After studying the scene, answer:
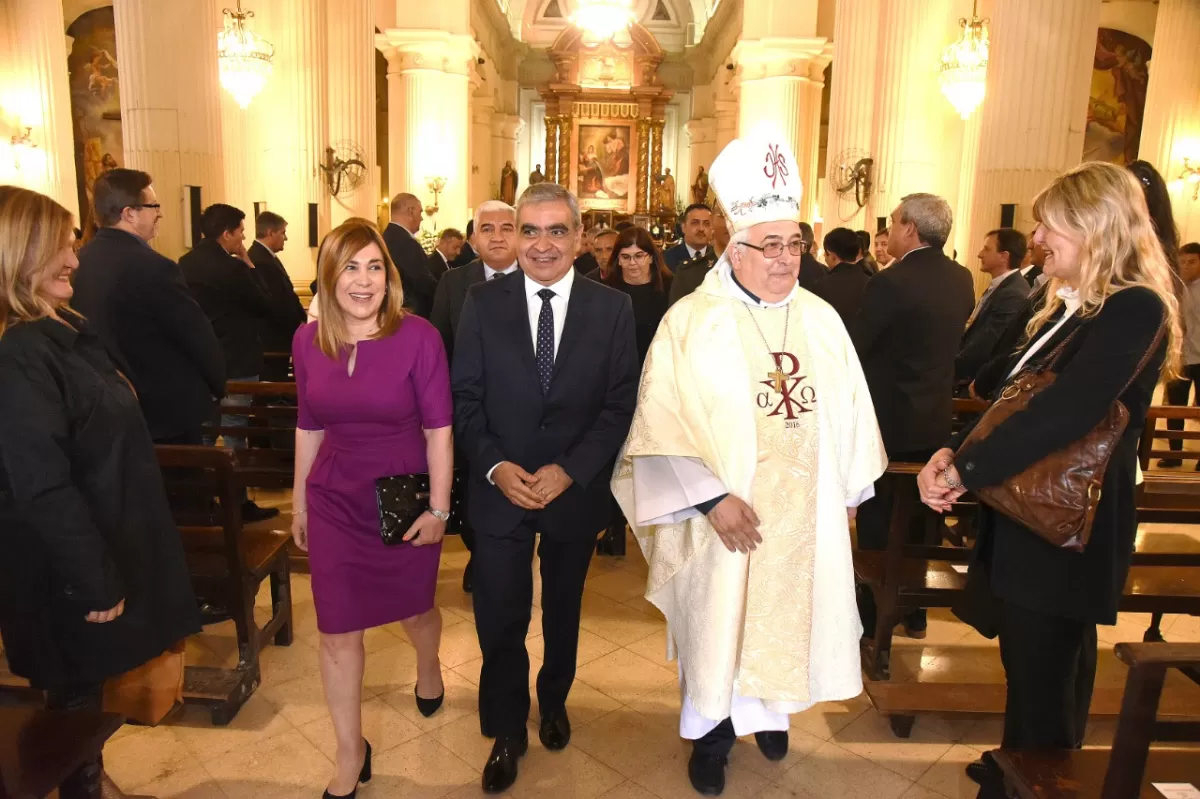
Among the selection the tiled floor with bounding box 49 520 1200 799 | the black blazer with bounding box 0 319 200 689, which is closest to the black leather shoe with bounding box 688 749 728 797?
the tiled floor with bounding box 49 520 1200 799

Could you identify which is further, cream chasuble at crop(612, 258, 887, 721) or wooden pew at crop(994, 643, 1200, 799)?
cream chasuble at crop(612, 258, 887, 721)

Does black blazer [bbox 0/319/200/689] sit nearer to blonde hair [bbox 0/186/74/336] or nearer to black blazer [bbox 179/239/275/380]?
blonde hair [bbox 0/186/74/336]

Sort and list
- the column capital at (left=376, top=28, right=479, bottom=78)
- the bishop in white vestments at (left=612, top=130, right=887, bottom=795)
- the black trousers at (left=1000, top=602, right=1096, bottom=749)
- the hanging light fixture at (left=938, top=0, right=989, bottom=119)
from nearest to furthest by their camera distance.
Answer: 1. the black trousers at (left=1000, top=602, right=1096, bottom=749)
2. the bishop in white vestments at (left=612, top=130, right=887, bottom=795)
3. the hanging light fixture at (left=938, top=0, right=989, bottom=119)
4. the column capital at (left=376, top=28, right=479, bottom=78)

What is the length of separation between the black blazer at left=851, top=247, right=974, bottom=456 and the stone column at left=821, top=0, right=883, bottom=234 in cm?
817

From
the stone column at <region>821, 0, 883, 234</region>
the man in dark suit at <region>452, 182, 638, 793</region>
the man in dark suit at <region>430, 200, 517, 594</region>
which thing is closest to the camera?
the man in dark suit at <region>452, 182, 638, 793</region>

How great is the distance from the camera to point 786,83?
49.4 feet

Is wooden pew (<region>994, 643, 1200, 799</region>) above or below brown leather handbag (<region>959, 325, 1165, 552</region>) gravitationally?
below

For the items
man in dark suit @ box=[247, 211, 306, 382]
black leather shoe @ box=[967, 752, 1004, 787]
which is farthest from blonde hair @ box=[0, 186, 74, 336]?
man in dark suit @ box=[247, 211, 306, 382]

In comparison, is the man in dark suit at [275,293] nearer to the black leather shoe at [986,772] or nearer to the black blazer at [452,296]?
the black blazer at [452,296]

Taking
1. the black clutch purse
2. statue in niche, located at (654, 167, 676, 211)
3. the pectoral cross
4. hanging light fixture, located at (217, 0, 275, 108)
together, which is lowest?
the black clutch purse

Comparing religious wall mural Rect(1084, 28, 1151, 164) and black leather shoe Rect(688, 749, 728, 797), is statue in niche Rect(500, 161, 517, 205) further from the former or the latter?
black leather shoe Rect(688, 749, 728, 797)

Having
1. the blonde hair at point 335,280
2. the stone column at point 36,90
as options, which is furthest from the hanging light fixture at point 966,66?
the stone column at point 36,90

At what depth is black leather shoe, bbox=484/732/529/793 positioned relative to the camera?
2.65 metres

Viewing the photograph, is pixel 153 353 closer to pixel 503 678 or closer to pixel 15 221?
pixel 15 221
